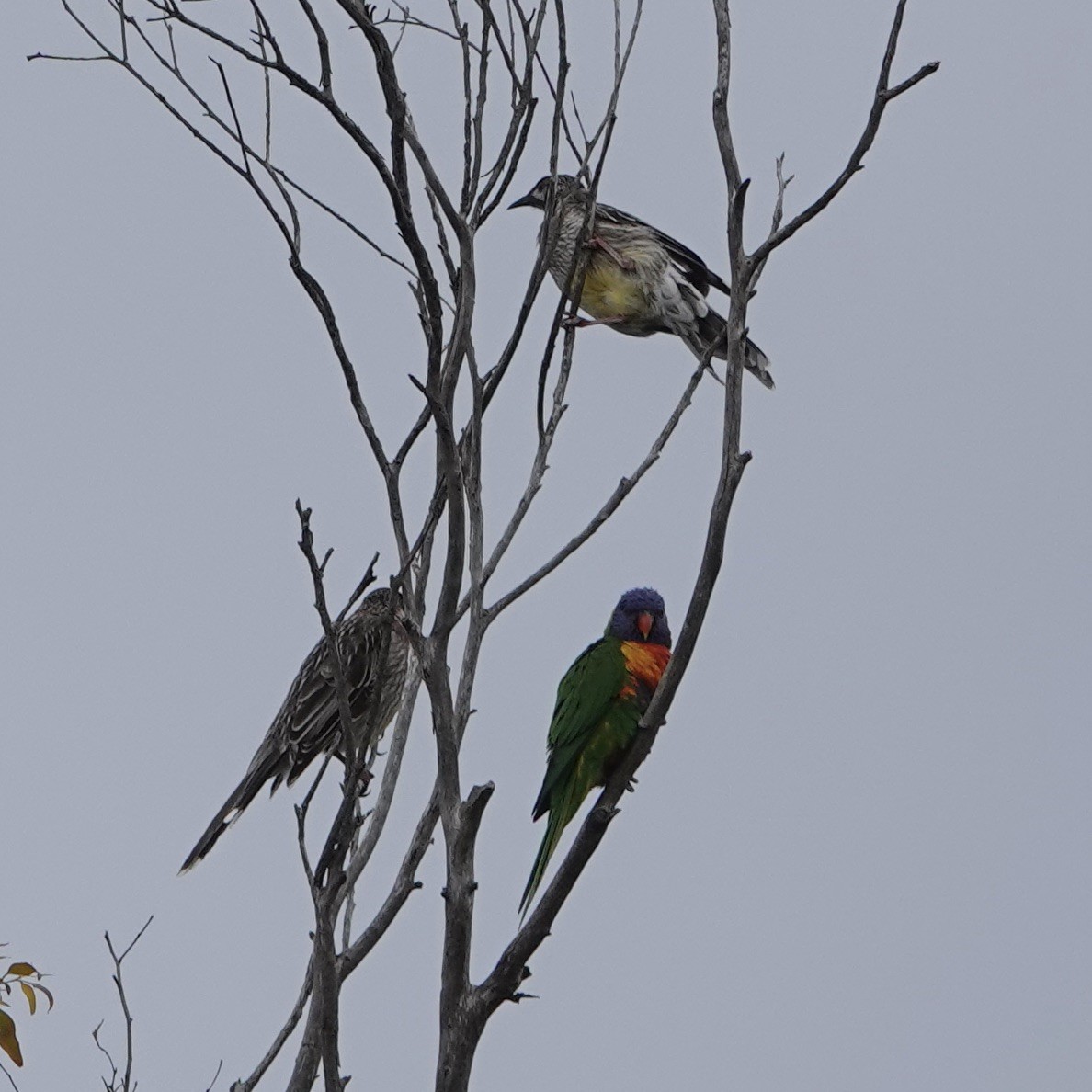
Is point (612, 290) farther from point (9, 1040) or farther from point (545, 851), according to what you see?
point (9, 1040)

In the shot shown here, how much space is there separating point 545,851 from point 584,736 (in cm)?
62

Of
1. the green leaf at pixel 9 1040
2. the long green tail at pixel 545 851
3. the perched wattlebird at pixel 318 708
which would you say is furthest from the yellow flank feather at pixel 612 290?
the green leaf at pixel 9 1040

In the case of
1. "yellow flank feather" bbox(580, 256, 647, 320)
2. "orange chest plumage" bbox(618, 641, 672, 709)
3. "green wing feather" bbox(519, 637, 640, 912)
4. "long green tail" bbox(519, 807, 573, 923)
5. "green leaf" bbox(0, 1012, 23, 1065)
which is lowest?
"green leaf" bbox(0, 1012, 23, 1065)

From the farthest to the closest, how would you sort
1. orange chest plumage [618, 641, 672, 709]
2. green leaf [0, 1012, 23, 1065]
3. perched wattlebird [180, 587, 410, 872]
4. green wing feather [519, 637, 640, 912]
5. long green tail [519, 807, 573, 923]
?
perched wattlebird [180, 587, 410, 872]
orange chest plumage [618, 641, 672, 709]
green wing feather [519, 637, 640, 912]
long green tail [519, 807, 573, 923]
green leaf [0, 1012, 23, 1065]

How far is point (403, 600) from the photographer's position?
3.14m

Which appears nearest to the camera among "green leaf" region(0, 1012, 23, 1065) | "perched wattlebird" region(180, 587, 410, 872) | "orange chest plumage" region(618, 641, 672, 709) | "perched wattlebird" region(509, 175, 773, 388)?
"green leaf" region(0, 1012, 23, 1065)

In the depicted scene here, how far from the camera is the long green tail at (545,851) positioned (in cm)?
414

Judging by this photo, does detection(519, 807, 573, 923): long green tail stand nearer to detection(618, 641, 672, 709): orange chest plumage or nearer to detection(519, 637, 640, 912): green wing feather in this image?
detection(519, 637, 640, 912): green wing feather

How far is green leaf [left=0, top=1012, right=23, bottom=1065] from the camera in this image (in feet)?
11.0

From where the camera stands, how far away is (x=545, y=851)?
4477 millimetres

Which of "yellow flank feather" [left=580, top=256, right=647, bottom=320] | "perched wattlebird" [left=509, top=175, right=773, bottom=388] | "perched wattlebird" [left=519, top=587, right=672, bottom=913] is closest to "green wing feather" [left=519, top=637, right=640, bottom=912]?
"perched wattlebird" [left=519, top=587, right=672, bottom=913]

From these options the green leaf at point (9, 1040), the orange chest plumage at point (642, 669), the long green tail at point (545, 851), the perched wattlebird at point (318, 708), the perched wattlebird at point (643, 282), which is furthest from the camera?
the perched wattlebird at point (643, 282)

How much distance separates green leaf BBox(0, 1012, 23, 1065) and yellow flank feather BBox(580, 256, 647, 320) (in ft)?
14.1

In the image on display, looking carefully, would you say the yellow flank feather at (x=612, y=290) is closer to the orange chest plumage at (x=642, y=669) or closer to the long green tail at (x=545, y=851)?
the orange chest plumage at (x=642, y=669)
